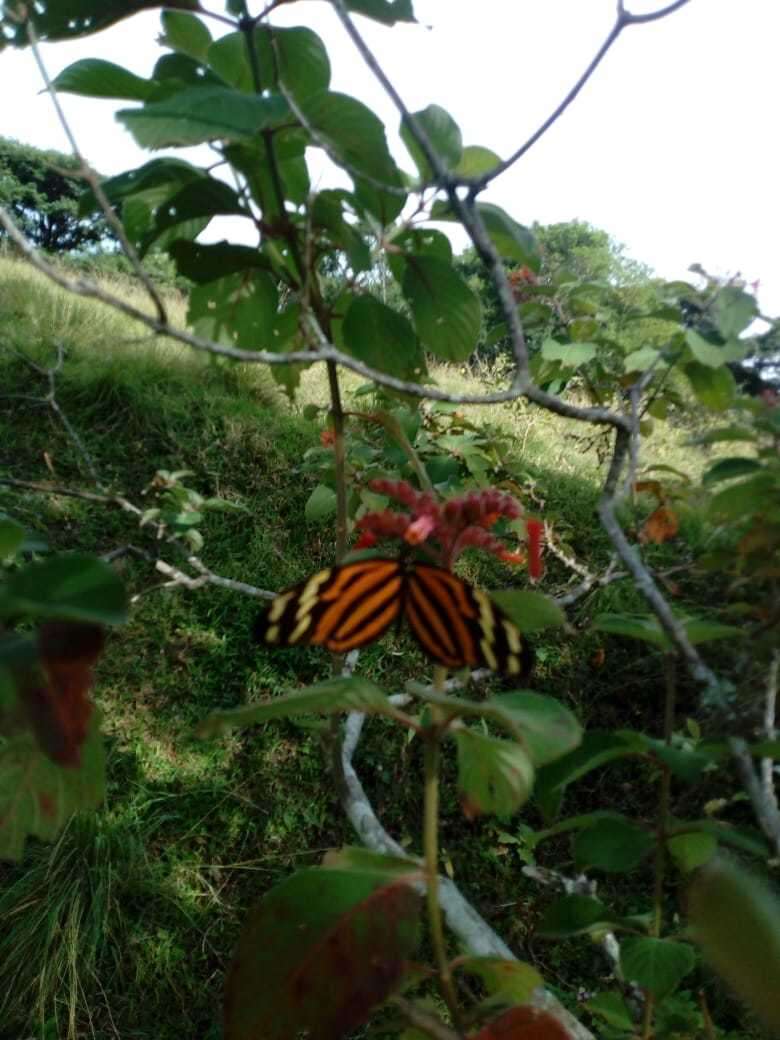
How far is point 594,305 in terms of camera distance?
139 cm

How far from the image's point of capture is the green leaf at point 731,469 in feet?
2.35

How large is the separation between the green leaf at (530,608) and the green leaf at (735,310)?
41 centimetres

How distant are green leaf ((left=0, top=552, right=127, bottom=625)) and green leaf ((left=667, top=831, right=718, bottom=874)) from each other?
0.54 meters

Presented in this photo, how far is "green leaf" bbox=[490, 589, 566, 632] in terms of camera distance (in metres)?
0.52

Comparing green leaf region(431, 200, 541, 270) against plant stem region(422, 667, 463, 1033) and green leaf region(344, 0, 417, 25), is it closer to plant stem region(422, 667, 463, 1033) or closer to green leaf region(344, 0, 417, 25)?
green leaf region(344, 0, 417, 25)

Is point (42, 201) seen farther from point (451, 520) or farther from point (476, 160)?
point (451, 520)

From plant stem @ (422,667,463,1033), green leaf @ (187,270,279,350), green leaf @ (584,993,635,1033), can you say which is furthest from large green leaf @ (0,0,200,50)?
green leaf @ (584,993,635,1033)

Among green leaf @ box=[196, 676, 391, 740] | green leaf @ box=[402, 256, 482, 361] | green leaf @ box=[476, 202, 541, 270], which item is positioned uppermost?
green leaf @ box=[476, 202, 541, 270]

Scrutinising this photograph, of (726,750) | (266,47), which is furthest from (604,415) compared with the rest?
(266,47)

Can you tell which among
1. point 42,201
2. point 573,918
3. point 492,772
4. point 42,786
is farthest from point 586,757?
point 42,201

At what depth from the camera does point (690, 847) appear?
0.68 metres

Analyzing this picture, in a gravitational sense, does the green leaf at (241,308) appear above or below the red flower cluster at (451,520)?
above

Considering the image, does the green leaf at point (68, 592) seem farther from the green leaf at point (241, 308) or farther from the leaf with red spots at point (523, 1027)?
the green leaf at point (241, 308)

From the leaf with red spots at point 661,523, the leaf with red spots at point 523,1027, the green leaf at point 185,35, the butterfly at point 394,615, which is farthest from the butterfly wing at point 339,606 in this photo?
the leaf with red spots at point 661,523
